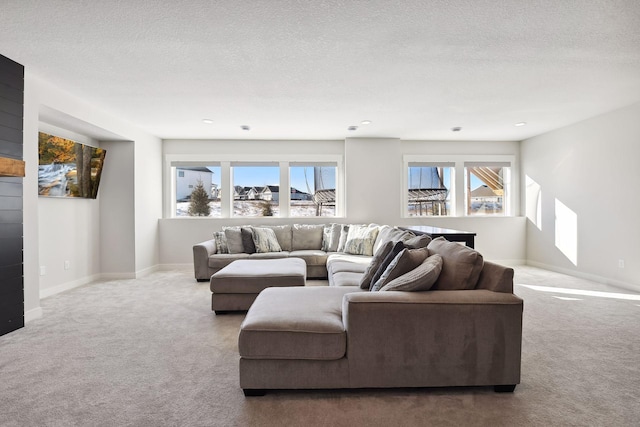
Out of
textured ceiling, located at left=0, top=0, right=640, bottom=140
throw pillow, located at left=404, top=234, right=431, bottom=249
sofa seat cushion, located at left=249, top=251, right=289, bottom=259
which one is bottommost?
sofa seat cushion, located at left=249, top=251, right=289, bottom=259

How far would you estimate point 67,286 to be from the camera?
16.3 feet

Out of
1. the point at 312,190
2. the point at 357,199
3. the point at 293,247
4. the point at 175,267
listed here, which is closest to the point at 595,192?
the point at 357,199

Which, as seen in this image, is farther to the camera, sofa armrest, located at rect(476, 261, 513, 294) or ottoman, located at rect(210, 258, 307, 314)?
ottoman, located at rect(210, 258, 307, 314)

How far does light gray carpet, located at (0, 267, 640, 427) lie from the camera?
1.88m

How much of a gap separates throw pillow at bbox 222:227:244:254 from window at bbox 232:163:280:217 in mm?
1204

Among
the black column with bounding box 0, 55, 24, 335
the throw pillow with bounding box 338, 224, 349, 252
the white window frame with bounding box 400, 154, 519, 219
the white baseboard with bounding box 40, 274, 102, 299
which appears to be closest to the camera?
the black column with bounding box 0, 55, 24, 335

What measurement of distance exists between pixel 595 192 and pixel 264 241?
17.0 feet

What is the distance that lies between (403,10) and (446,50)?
2.68 feet

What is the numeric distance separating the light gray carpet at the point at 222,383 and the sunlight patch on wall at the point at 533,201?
3.21m

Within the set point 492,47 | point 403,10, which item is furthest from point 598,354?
point 403,10

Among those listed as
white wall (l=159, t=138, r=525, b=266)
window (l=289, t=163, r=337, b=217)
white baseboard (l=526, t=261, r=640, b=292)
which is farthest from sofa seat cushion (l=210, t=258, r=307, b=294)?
white baseboard (l=526, t=261, r=640, b=292)

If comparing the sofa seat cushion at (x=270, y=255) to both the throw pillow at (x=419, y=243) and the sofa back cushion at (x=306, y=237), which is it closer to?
the sofa back cushion at (x=306, y=237)

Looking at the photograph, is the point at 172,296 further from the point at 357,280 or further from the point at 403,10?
the point at 403,10

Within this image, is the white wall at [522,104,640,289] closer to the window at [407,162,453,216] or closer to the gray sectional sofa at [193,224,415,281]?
the window at [407,162,453,216]
